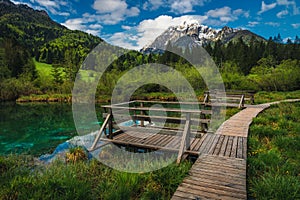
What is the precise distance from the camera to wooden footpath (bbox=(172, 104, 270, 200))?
3.47m

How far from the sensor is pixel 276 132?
23.9 ft

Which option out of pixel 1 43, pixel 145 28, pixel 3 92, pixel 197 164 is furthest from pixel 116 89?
pixel 1 43

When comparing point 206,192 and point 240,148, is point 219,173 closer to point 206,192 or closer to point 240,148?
point 206,192

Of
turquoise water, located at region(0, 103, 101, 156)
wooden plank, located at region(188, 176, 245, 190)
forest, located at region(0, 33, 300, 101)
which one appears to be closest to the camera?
wooden plank, located at region(188, 176, 245, 190)

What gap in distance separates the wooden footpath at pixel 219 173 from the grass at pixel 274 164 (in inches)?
8.6

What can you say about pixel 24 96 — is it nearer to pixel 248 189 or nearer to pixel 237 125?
pixel 237 125

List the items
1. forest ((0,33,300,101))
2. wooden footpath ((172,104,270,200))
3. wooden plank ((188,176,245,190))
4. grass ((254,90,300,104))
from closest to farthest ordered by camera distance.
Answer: wooden footpath ((172,104,270,200))
wooden plank ((188,176,245,190))
grass ((254,90,300,104))
forest ((0,33,300,101))

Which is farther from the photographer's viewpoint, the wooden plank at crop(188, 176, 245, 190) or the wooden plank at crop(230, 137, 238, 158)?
the wooden plank at crop(230, 137, 238, 158)

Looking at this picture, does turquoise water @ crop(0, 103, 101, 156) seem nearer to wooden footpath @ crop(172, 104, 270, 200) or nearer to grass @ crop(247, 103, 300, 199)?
wooden footpath @ crop(172, 104, 270, 200)

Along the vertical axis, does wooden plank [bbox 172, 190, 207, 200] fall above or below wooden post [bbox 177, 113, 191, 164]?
below

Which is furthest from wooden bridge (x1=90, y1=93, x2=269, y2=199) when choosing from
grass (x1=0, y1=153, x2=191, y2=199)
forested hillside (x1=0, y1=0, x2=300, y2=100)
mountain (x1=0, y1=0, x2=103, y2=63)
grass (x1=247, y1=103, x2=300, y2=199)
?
mountain (x1=0, y1=0, x2=103, y2=63)

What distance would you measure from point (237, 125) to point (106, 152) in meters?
6.02

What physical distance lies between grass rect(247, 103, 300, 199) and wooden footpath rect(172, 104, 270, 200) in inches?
8.6

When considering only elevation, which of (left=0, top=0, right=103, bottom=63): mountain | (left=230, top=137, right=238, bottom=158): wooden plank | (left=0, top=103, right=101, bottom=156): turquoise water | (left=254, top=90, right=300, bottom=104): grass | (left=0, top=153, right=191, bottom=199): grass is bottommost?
(left=0, top=103, right=101, bottom=156): turquoise water
